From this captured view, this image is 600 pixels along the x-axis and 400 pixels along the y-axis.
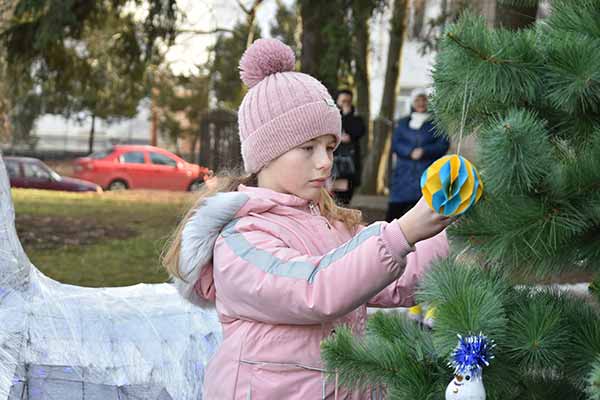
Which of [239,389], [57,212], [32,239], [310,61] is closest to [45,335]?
[239,389]

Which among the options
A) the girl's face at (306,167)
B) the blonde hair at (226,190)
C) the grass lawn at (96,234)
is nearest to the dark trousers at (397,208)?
the grass lawn at (96,234)

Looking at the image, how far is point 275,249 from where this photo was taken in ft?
6.87

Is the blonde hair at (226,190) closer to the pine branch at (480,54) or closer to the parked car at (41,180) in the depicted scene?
the pine branch at (480,54)

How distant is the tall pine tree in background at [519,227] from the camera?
4.95 feet

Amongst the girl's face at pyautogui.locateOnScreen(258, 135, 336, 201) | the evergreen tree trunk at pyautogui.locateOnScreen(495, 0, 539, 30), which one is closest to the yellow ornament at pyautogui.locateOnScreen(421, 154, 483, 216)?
the evergreen tree trunk at pyautogui.locateOnScreen(495, 0, 539, 30)

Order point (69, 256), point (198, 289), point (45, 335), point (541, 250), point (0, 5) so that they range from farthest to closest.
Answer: point (0, 5) < point (69, 256) < point (45, 335) < point (198, 289) < point (541, 250)

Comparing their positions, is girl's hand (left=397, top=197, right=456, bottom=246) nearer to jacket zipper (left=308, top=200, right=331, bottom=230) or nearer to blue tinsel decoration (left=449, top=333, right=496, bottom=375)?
blue tinsel decoration (left=449, top=333, right=496, bottom=375)

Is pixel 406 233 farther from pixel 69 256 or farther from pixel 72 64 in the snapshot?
pixel 72 64

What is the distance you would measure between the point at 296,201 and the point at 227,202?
170 mm

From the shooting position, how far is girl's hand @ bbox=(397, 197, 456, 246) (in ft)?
5.45

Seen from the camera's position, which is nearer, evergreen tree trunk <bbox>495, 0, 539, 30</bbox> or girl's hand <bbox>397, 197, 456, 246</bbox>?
girl's hand <bbox>397, 197, 456, 246</bbox>

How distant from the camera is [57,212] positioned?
14.7m

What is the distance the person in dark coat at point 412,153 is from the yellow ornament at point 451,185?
6.43 metres

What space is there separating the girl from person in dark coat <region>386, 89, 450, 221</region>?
18.7 feet
